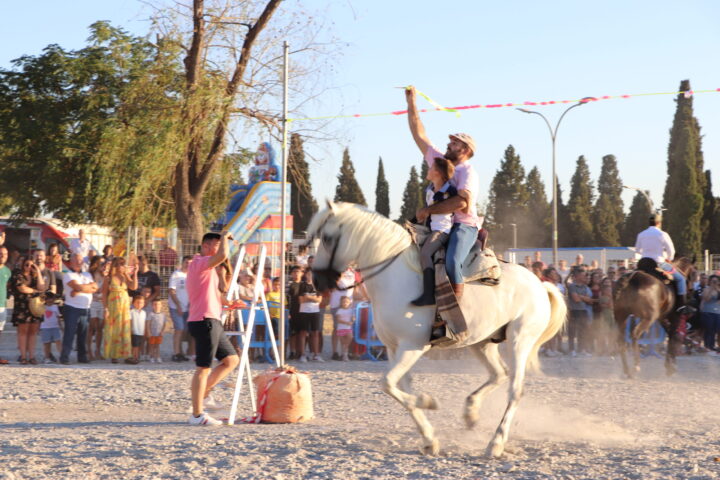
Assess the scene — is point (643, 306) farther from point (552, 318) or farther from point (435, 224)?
point (435, 224)

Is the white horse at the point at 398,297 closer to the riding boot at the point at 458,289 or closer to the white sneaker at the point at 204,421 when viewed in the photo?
the riding boot at the point at 458,289

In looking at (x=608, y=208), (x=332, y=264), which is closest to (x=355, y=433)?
(x=332, y=264)

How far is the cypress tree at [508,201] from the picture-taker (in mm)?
72375

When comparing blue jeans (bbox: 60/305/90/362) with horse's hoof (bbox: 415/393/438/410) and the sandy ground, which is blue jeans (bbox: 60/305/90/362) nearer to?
the sandy ground

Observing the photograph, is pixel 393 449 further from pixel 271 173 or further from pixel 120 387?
pixel 271 173

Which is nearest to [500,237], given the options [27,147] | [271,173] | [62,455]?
[271,173]

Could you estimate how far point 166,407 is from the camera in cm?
980

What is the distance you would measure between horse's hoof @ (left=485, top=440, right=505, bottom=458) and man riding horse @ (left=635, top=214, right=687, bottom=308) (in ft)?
26.3

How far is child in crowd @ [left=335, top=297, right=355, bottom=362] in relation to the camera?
1570cm

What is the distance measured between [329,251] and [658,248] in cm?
Answer: 858

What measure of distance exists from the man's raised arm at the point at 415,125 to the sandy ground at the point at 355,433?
102 inches

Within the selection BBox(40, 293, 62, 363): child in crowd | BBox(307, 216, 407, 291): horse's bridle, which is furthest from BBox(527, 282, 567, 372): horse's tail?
BBox(40, 293, 62, 363): child in crowd

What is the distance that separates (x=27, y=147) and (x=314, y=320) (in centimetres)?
1222

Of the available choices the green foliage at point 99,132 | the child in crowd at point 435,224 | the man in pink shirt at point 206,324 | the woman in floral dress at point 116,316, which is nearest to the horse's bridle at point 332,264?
the child in crowd at point 435,224
